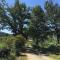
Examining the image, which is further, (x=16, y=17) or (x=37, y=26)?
(x=16, y=17)

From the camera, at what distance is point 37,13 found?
38719mm

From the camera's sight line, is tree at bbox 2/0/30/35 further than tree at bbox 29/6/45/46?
Yes

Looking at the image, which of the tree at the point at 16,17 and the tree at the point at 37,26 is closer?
the tree at the point at 37,26

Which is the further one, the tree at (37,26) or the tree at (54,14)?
the tree at (54,14)

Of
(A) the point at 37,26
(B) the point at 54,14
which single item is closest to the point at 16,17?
(A) the point at 37,26

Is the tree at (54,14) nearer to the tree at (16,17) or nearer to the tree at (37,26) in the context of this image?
the tree at (37,26)

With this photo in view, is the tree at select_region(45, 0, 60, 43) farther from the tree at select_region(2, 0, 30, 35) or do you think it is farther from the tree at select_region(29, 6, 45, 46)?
the tree at select_region(2, 0, 30, 35)

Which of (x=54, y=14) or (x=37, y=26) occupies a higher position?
(x=54, y=14)

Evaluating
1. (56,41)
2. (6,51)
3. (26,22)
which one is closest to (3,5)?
(26,22)

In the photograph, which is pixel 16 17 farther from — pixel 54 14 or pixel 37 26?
pixel 54 14

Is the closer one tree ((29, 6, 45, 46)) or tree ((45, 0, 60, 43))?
tree ((29, 6, 45, 46))

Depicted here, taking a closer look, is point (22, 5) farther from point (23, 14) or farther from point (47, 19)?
point (47, 19)

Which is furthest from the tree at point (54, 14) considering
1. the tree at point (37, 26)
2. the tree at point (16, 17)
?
the tree at point (16, 17)

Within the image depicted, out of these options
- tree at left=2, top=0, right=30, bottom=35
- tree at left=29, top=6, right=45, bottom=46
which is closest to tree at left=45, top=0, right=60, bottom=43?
tree at left=29, top=6, right=45, bottom=46
